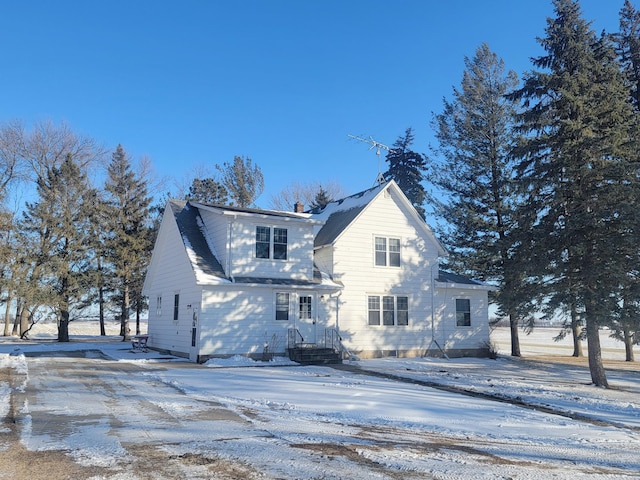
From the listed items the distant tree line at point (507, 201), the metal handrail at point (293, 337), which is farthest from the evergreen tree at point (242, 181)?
the metal handrail at point (293, 337)

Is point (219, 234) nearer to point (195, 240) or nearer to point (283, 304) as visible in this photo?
point (195, 240)

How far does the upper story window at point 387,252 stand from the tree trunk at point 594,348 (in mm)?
8961

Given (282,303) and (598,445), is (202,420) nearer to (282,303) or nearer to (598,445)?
(598,445)

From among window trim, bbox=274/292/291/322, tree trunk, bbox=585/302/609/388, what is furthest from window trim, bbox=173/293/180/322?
tree trunk, bbox=585/302/609/388

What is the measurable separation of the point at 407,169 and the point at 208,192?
58.0ft

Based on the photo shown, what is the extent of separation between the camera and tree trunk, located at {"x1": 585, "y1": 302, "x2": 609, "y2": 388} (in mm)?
13844

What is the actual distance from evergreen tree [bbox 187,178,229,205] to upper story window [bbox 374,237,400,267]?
75.9 ft

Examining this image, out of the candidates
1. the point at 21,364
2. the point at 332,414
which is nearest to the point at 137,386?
the point at 332,414

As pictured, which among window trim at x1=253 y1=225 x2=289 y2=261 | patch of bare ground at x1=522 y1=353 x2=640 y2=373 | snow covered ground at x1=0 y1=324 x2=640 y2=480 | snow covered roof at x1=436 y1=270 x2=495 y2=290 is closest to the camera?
snow covered ground at x1=0 y1=324 x2=640 y2=480

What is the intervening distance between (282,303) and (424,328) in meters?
7.13

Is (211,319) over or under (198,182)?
under

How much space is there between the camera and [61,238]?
31062 millimetres

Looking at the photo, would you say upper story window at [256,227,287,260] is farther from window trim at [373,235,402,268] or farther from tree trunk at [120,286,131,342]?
tree trunk at [120,286,131,342]

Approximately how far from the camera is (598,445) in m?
7.06
